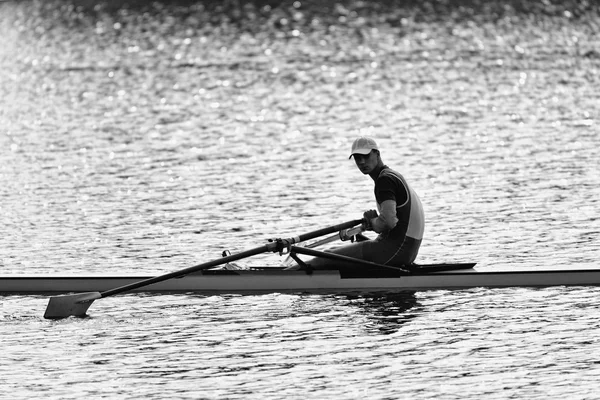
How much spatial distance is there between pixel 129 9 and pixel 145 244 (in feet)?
311

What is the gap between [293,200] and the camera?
30375 mm

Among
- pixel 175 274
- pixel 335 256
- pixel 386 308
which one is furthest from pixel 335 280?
pixel 175 274

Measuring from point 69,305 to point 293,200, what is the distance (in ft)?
38.8

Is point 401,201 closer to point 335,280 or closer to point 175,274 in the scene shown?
point 335,280

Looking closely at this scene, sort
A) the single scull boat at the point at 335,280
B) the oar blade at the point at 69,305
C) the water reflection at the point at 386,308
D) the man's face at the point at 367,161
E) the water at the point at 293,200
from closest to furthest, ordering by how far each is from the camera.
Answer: the water at the point at 293,200 → the water reflection at the point at 386,308 → the man's face at the point at 367,161 → the oar blade at the point at 69,305 → the single scull boat at the point at 335,280

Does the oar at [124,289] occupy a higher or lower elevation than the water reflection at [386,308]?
higher

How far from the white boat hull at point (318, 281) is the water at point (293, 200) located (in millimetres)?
191

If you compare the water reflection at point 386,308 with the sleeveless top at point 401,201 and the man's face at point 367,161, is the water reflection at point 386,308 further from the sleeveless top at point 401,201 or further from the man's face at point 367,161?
the man's face at point 367,161

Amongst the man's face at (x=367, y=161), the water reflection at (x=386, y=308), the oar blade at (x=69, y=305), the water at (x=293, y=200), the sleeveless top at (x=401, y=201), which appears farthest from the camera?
the oar blade at (x=69, y=305)

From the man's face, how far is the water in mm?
1902

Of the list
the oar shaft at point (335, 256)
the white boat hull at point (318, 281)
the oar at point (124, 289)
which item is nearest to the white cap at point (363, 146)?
the oar at point (124, 289)

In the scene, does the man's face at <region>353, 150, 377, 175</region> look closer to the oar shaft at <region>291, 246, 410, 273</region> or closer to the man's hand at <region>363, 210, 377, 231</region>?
the man's hand at <region>363, 210, 377, 231</region>

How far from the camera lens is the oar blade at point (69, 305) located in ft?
62.4

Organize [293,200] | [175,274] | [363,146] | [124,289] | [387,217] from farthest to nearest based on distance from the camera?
1. [293,200]
2. [175,274]
3. [124,289]
4. [387,217]
5. [363,146]
